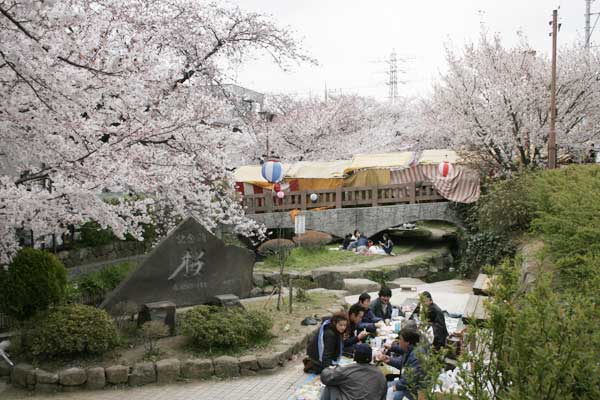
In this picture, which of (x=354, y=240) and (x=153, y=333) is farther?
(x=354, y=240)

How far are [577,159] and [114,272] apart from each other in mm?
19226

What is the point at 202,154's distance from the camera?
12266 mm

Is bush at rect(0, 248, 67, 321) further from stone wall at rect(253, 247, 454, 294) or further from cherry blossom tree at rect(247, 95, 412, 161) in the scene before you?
cherry blossom tree at rect(247, 95, 412, 161)

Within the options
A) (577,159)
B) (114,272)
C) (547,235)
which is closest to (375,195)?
(577,159)

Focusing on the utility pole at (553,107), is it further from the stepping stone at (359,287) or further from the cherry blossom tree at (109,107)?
the cherry blossom tree at (109,107)

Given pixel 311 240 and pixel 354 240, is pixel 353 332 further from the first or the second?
pixel 354 240

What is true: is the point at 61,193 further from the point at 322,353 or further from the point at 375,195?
the point at 375,195

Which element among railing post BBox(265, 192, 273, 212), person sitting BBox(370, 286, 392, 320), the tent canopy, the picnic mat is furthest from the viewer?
railing post BBox(265, 192, 273, 212)

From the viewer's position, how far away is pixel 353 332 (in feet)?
29.7

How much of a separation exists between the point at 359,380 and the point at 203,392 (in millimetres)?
3163

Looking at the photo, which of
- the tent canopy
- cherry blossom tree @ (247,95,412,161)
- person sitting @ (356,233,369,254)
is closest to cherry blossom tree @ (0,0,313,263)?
person sitting @ (356,233,369,254)

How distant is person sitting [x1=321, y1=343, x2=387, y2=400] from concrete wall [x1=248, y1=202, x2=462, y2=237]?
17495 mm

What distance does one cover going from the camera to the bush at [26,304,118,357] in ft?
26.9

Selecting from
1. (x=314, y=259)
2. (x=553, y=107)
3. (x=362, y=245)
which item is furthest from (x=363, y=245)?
(x=553, y=107)
